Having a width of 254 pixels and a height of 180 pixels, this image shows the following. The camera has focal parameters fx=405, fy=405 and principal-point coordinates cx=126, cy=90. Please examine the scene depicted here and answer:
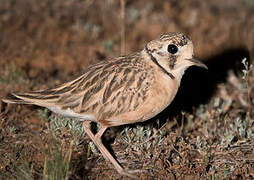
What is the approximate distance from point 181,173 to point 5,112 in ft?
8.33

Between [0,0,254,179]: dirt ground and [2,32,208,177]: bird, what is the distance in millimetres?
399

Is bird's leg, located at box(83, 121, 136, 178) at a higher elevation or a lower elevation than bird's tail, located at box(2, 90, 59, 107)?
lower

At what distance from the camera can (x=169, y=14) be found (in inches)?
388

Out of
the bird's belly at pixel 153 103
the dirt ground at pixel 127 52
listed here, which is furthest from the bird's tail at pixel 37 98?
the bird's belly at pixel 153 103

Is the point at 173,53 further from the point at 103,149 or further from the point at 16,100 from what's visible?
the point at 16,100

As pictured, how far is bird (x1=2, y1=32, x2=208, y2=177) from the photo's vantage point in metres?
4.55

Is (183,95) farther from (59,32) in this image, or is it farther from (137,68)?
(59,32)

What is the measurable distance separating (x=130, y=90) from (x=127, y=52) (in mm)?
3487

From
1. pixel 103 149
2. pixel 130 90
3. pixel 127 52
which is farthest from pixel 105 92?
pixel 127 52

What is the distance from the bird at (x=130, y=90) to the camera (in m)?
4.55

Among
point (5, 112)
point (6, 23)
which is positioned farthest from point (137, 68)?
point (6, 23)

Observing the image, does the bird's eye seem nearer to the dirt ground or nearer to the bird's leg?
the dirt ground

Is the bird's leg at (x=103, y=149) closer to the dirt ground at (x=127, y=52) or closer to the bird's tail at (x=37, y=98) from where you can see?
the dirt ground at (x=127, y=52)

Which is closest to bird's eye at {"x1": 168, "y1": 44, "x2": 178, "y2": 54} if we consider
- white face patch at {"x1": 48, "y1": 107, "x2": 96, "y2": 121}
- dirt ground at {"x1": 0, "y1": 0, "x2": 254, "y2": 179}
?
dirt ground at {"x1": 0, "y1": 0, "x2": 254, "y2": 179}
